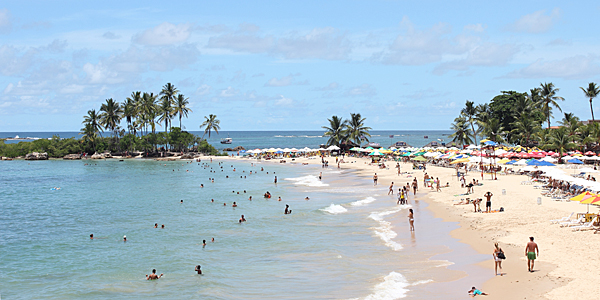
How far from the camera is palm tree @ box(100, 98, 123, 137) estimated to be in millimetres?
87188

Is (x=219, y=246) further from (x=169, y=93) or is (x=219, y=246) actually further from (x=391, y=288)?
(x=169, y=93)

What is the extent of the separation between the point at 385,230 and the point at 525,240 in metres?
6.99

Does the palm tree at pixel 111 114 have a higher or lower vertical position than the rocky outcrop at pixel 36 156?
higher

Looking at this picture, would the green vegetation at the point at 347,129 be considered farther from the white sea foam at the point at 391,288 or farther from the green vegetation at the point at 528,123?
the white sea foam at the point at 391,288

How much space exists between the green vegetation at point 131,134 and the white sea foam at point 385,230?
68674mm

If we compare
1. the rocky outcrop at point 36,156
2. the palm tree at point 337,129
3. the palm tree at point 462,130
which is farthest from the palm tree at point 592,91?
the rocky outcrop at point 36,156

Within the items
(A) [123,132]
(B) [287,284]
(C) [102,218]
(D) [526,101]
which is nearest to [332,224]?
(B) [287,284]

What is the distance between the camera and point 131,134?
93.6 m

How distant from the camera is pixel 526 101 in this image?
69.5m

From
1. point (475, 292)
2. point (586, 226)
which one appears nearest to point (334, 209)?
point (586, 226)

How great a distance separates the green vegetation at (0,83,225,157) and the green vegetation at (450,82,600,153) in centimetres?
5317

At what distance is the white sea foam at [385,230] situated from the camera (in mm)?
20398

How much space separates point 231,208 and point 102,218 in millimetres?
9050

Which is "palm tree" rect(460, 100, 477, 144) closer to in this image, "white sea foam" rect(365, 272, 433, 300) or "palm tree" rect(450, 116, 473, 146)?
"palm tree" rect(450, 116, 473, 146)
